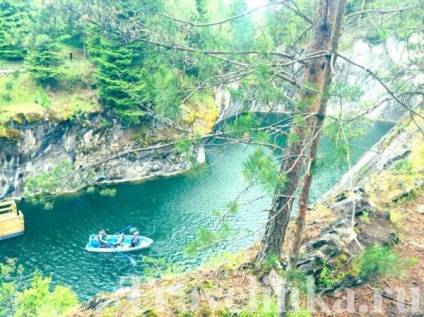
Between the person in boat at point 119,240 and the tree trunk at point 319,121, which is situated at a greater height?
the tree trunk at point 319,121

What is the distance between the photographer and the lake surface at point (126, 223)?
53.9 ft

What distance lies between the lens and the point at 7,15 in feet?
89.8

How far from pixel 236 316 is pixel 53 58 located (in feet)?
81.7

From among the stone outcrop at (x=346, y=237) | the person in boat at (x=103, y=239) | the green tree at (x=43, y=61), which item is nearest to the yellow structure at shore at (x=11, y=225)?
the person in boat at (x=103, y=239)

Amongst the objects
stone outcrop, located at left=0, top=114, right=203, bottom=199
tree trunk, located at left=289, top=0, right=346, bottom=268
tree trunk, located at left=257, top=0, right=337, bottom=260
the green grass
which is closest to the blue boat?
stone outcrop, located at left=0, top=114, right=203, bottom=199

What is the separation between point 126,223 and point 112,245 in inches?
125

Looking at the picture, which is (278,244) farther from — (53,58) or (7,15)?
(7,15)

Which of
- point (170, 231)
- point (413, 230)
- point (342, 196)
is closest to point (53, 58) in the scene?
point (170, 231)

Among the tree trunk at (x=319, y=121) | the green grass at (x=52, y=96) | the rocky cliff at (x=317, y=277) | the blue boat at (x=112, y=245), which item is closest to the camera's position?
the tree trunk at (x=319, y=121)

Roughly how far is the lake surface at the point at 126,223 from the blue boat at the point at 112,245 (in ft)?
0.94

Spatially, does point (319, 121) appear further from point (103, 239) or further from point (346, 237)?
point (103, 239)

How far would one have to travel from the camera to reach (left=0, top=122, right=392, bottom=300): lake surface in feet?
53.9

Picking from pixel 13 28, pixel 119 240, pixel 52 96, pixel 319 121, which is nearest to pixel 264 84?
pixel 319 121

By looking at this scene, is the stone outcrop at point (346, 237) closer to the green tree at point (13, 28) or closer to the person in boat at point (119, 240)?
the person in boat at point (119, 240)
